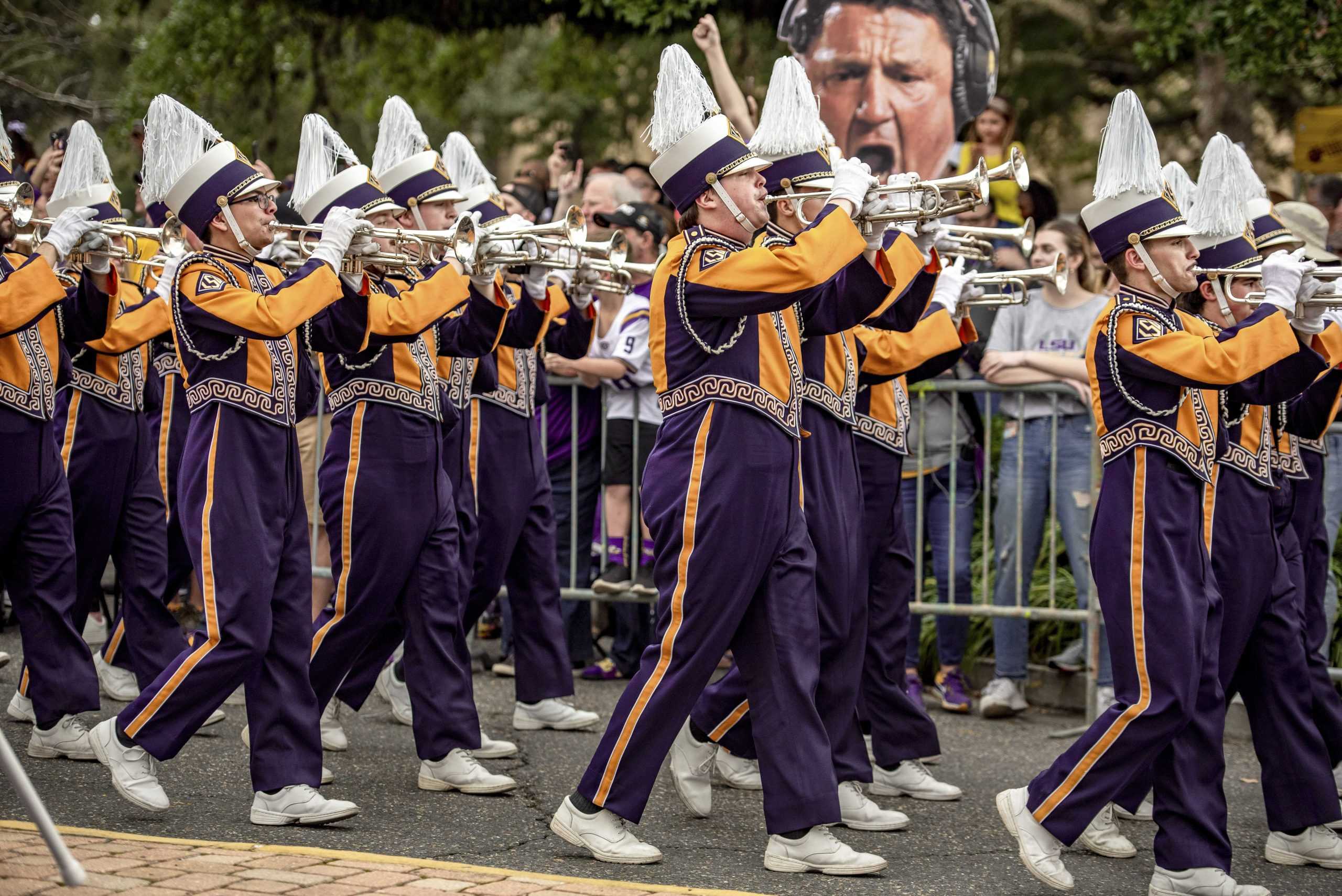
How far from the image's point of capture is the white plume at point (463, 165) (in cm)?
782

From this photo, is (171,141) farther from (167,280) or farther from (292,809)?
(292,809)

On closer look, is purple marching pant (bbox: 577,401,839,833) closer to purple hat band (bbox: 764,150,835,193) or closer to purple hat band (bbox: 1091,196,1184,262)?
purple hat band (bbox: 764,150,835,193)

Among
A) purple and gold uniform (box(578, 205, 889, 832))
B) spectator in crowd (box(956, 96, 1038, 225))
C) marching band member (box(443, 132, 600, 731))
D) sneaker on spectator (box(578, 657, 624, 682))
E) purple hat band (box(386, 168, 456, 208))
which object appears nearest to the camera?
purple and gold uniform (box(578, 205, 889, 832))

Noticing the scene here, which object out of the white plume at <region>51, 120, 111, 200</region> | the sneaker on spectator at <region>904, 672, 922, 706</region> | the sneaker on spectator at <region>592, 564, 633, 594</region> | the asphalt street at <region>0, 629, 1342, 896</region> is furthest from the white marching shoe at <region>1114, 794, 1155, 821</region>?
the white plume at <region>51, 120, 111, 200</region>

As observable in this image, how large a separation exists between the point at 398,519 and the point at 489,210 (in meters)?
1.68

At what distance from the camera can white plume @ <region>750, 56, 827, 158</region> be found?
5543mm

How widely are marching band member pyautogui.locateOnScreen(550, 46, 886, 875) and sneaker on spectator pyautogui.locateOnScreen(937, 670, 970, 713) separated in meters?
2.83

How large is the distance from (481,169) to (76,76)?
28.2 ft

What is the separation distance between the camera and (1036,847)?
534 cm

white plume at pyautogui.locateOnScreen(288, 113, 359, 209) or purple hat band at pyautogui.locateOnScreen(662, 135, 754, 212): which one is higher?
white plume at pyautogui.locateOnScreen(288, 113, 359, 209)

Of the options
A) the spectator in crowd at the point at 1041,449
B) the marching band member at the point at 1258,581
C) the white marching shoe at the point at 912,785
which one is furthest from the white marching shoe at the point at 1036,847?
the spectator in crowd at the point at 1041,449

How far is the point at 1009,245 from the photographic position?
909 centimetres

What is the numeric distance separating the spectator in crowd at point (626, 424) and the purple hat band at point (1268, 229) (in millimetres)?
3082

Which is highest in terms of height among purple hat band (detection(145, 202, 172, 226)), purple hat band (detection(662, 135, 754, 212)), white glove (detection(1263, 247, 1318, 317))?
purple hat band (detection(145, 202, 172, 226))
